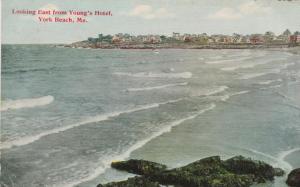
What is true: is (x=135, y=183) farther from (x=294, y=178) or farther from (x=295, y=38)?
(x=295, y=38)

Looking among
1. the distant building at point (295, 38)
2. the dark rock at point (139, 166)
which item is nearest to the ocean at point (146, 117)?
the dark rock at point (139, 166)

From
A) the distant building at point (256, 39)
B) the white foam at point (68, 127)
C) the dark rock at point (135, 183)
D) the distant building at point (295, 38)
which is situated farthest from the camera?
the distant building at point (256, 39)

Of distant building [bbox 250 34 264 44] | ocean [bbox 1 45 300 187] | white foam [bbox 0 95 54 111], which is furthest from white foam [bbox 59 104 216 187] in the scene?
white foam [bbox 0 95 54 111]

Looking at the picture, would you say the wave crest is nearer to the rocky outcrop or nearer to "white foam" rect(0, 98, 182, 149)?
"white foam" rect(0, 98, 182, 149)

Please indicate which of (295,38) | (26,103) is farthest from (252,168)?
(26,103)

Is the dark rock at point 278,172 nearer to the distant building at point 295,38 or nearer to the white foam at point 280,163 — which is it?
the white foam at point 280,163
